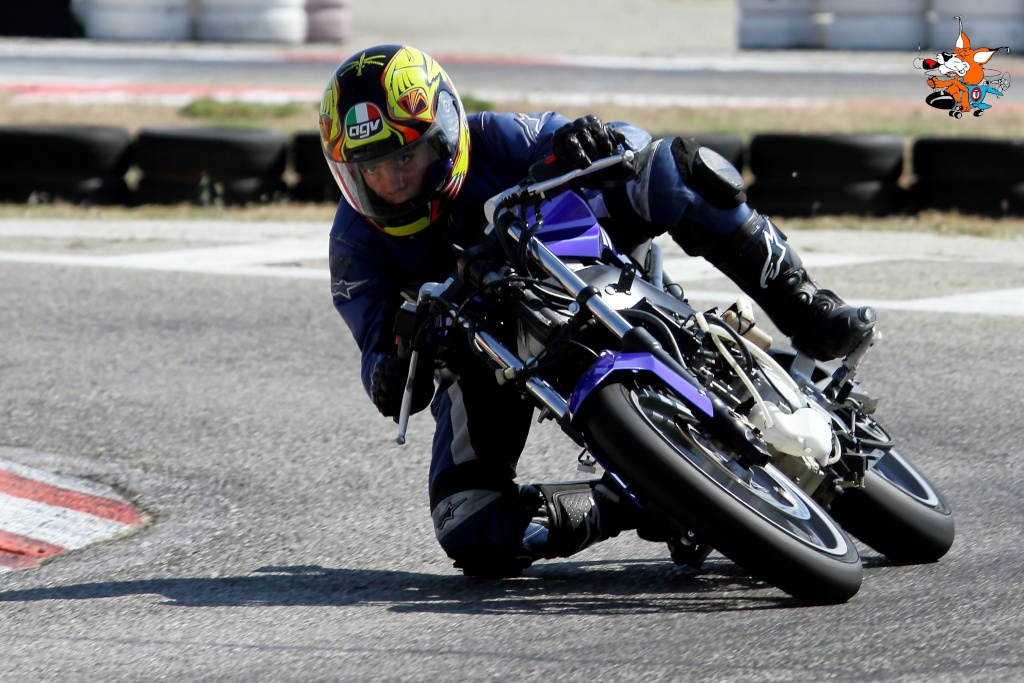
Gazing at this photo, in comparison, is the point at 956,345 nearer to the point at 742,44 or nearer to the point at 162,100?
the point at 162,100

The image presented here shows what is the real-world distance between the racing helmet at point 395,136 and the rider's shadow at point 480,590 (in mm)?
972

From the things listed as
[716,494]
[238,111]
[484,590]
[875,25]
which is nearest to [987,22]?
[875,25]

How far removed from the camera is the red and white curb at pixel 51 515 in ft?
14.6

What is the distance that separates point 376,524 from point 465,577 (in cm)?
61

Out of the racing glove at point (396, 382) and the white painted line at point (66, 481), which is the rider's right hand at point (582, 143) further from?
the white painted line at point (66, 481)

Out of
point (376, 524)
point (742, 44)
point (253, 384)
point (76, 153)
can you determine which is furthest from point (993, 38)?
point (376, 524)

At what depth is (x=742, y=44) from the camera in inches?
883

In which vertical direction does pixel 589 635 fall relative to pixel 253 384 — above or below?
above

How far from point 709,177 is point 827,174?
635 centimetres

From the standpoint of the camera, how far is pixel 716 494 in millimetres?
3229

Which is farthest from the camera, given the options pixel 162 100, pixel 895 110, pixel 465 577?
pixel 162 100

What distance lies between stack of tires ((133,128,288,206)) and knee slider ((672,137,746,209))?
7.35m

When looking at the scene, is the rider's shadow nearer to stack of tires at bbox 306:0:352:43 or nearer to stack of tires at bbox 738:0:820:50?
stack of tires at bbox 738:0:820:50

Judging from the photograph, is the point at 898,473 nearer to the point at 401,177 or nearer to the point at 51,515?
the point at 401,177
